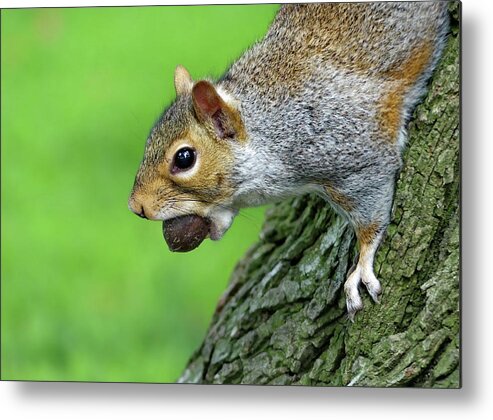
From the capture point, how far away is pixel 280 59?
236 cm

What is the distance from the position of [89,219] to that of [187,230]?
1071 millimetres

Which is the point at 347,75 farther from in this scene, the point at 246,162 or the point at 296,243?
the point at 296,243

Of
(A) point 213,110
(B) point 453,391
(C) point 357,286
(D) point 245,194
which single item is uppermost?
(A) point 213,110

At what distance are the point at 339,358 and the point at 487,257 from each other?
1.42ft

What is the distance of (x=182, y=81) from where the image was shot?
97.5 inches

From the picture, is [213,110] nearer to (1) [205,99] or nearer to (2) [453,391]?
(1) [205,99]

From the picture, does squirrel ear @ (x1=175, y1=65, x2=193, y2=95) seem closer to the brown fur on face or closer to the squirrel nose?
the brown fur on face

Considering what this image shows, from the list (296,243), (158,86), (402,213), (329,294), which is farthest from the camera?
(158,86)

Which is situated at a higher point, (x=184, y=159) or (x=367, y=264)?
(x=184, y=159)

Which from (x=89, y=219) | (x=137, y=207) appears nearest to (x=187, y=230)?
(x=137, y=207)

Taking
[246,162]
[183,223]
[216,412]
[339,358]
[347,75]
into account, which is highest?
[347,75]

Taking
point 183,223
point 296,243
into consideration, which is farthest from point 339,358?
point 183,223

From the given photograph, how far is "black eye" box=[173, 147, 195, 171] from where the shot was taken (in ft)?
7.59

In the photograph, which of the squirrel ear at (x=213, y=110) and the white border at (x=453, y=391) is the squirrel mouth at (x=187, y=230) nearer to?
the squirrel ear at (x=213, y=110)
